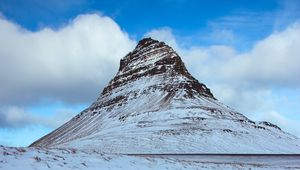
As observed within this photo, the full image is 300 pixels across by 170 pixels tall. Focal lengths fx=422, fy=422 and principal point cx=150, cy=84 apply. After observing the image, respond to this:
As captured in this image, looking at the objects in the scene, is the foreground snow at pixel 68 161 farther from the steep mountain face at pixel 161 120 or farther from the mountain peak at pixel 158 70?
the mountain peak at pixel 158 70

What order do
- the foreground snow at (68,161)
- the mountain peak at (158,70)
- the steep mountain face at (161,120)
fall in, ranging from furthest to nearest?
the mountain peak at (158,70) < the steep mountain face at (161,120) < the foreground snow at (68,161)

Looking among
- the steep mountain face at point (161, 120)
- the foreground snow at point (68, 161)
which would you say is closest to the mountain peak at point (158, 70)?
the steep mountain face at point (161, 120)

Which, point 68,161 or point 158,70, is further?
point 158,70

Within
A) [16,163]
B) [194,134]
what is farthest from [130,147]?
[16,163]

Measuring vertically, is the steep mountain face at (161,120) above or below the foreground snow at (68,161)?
above

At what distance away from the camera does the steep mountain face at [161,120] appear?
188 feet

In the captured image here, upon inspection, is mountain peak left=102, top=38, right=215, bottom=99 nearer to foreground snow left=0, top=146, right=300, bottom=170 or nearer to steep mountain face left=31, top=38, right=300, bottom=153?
steep mountain face left=31, top=38, right=300, bottom=153

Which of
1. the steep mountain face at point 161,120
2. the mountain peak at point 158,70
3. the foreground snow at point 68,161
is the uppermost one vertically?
the mountain peak at point 158,70

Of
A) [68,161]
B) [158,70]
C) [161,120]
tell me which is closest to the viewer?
[68,161]

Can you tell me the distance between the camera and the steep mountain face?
188 ft

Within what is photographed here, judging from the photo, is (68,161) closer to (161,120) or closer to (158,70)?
(161,120)

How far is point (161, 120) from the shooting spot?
81.2 meters

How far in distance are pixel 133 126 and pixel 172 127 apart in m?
8.91

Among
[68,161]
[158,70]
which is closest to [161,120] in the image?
[158,70]
